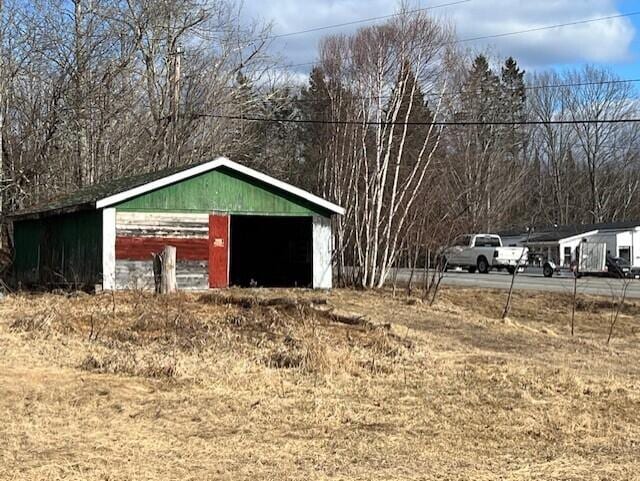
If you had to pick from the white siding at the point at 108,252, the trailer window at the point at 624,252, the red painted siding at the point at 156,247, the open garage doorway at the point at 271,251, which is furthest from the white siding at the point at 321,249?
the trailer window at the point at 624,252

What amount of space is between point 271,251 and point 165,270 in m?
7.79

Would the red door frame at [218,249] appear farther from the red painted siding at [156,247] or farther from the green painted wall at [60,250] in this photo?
the green painted wall at [60,250]

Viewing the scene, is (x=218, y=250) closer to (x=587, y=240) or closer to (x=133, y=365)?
(x=133, y=365)

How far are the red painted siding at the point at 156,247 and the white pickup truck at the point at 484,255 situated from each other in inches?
911

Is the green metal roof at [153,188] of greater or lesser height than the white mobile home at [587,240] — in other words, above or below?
above

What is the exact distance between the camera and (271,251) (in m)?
26.1

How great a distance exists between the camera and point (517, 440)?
262 inches

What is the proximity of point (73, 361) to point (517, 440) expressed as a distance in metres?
5.71

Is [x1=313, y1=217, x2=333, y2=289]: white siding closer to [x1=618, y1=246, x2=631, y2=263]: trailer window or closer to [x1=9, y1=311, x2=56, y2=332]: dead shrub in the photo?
[x1=9, y1=311, x2=56, y2=332]: dead shrub

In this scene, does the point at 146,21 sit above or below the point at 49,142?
above

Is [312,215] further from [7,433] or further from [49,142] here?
[7,433]

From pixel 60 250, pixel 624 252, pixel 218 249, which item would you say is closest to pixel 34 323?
pixel 218 249

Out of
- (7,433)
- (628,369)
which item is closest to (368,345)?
(628,369)

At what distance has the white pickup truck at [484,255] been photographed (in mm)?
42062
